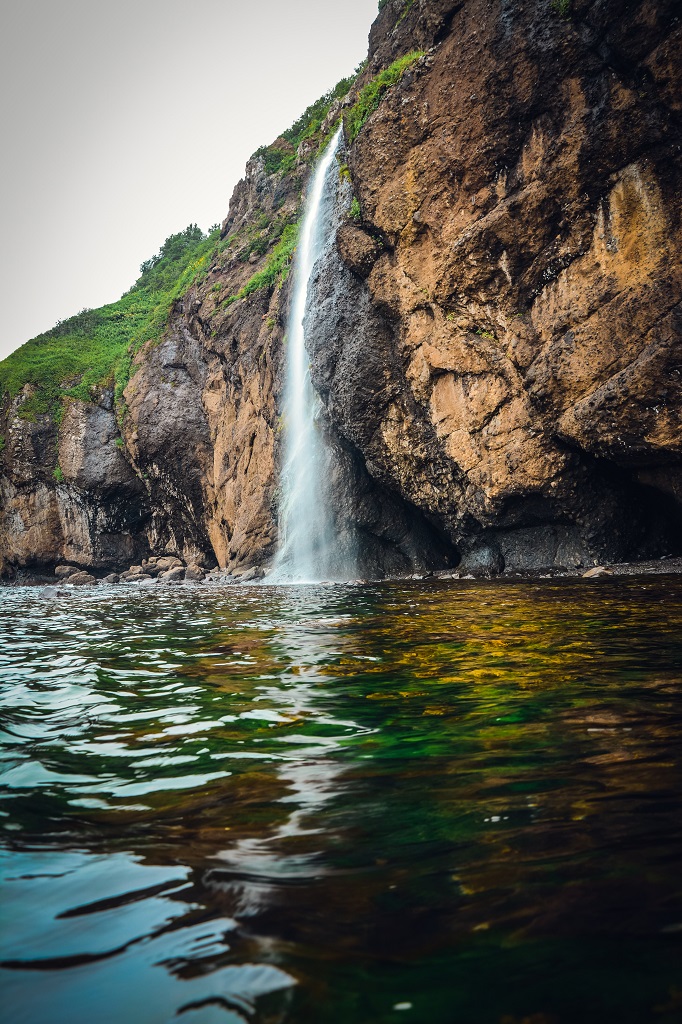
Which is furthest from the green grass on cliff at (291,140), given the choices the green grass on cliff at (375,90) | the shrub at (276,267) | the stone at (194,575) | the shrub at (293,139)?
the stone at (194,575)

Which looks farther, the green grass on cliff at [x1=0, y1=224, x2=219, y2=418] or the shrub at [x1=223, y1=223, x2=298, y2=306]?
the green grass on cliff at [x1=0, y1=224, x2=219, y2=418]

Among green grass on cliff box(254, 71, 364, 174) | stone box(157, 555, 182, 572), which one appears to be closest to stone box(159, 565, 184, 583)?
stone box(157, 555, 182, 572)

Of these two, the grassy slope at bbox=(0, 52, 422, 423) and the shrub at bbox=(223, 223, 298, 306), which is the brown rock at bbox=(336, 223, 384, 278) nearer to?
the grassy slope at bbox=(0, 52, 422, 423)

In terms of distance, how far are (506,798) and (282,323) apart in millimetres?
21517

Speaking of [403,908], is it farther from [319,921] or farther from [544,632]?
[544,632]

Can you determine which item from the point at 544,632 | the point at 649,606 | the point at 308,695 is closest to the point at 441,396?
the point at 649,606

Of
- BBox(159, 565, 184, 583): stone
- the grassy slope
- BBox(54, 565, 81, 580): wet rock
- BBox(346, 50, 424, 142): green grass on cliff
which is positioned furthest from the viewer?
BBox(54, 565, 81, 580): wet rock

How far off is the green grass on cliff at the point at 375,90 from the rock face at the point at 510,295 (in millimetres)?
317

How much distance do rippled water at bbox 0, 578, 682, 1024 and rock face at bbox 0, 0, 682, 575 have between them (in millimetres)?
8407

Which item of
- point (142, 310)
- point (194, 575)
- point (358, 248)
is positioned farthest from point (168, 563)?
point (142, 310)

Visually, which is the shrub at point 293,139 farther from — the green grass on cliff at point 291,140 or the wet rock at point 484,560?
the wet rock at point 484,560

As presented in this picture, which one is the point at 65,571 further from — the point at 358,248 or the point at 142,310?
the point at 358,248

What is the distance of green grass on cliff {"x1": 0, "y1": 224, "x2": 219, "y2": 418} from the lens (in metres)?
32.5

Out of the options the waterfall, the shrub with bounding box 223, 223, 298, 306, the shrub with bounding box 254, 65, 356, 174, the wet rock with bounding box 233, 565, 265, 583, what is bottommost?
the wet rock with bounding box 233, 565, 265, 583
